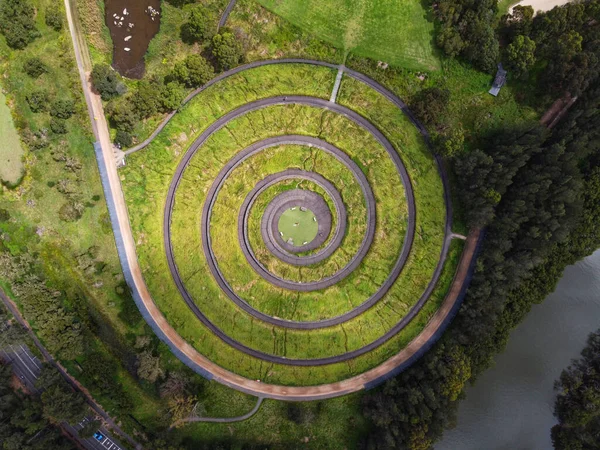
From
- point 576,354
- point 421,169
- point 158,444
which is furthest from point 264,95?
point 576,354

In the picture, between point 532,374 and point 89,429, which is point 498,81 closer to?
point 532,374

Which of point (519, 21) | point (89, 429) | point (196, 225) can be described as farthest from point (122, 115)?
point (519, 21)

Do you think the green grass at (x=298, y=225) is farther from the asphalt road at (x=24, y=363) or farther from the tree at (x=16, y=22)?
the tree at (x=16, y=22)

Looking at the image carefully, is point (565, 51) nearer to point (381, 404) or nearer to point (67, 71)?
point (381, 404)

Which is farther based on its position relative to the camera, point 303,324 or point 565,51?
point 303,324

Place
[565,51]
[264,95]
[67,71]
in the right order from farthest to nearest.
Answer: [264,95]
[67,71]
[565,51]
